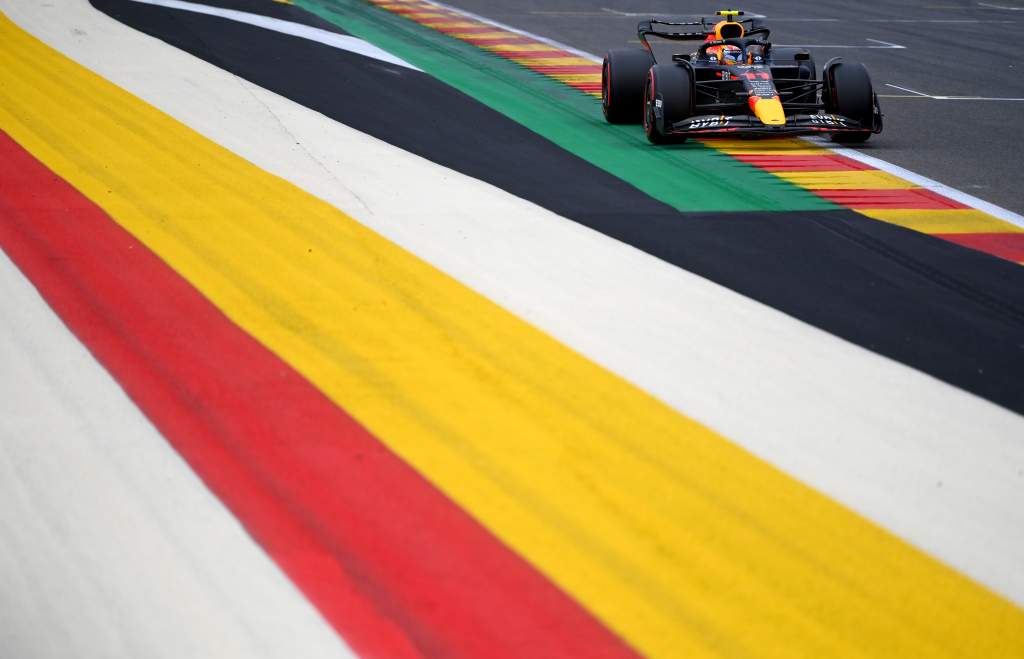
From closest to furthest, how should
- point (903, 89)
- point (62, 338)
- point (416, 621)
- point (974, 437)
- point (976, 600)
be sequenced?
1. point (416, 621)
2. point (976, 600)
3. point (974, 437)
4. point (62, 338)
5. point (903, 89)

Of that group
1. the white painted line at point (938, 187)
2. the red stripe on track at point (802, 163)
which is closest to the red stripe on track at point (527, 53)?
the white painted line at point (938, 187)

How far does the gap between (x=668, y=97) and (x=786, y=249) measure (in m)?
3.34

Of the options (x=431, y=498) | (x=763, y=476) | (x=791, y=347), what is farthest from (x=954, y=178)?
(x=431, y=498)

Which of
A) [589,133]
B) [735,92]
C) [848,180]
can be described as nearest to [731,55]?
[735,92]

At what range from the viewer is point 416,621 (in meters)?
4.33

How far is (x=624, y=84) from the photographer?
1297cm

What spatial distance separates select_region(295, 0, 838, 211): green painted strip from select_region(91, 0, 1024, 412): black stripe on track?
27cm

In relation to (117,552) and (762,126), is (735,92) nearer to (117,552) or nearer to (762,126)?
(762,126)

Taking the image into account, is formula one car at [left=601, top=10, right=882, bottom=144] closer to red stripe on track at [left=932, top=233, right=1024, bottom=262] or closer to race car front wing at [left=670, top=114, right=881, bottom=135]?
race car front wing at [left=670, top=114, right=881, bottom=135]

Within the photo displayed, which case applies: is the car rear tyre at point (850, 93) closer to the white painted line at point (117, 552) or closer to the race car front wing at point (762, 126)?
the race car front wing at point (762, 126)

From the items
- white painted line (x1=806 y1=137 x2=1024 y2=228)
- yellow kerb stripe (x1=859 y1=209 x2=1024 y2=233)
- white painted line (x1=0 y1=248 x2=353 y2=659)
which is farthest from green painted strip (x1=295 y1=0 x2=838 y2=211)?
white painted line (x1=0 y1=248 x2=353 y2=659)

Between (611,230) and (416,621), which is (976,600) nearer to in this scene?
(416,621)

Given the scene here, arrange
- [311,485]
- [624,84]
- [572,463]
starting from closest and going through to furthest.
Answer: [311,485] → [572,463] → [624,84]

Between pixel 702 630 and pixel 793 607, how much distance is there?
1.25ft
